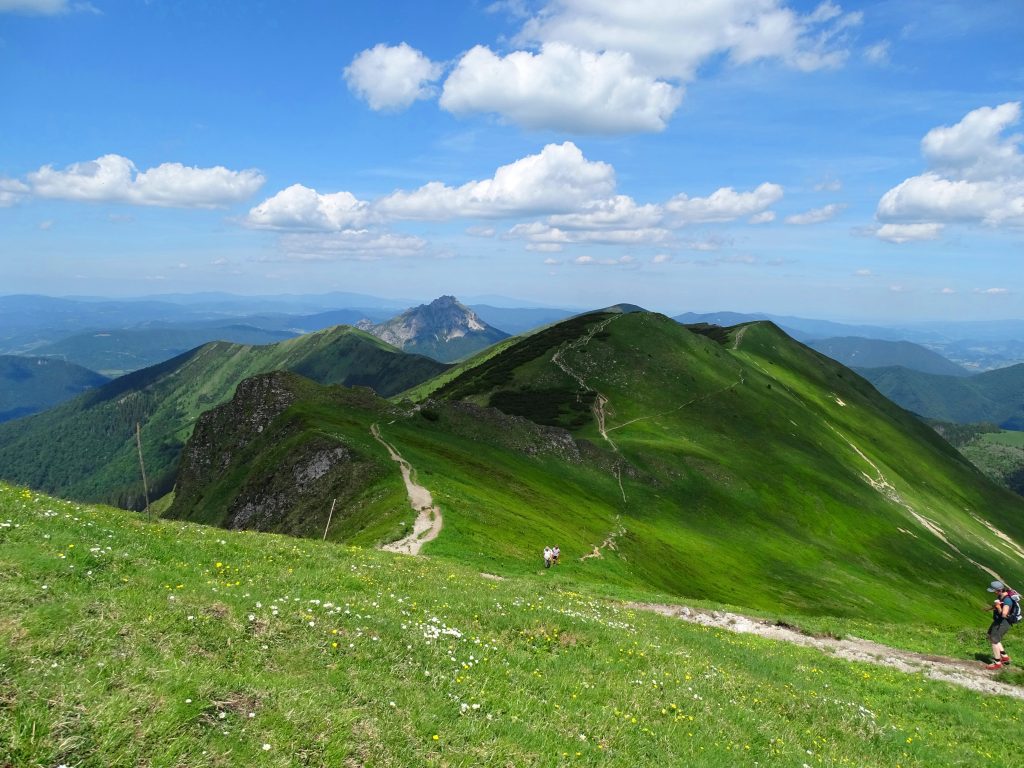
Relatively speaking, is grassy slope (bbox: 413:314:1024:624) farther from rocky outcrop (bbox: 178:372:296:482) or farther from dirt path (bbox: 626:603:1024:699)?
rocky outcrop (bbox: 178:372:296:482)

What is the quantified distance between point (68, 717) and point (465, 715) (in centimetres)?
707

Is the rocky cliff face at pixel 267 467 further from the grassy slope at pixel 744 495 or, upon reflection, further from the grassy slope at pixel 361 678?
the grassy slope at pixel 361 678

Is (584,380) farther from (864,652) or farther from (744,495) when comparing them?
(864,652)

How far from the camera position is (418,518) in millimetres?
45938

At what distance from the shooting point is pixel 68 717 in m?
8.12

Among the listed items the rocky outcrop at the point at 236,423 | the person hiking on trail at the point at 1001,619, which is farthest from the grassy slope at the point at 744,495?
the rocky outcrop at the point at 236,423

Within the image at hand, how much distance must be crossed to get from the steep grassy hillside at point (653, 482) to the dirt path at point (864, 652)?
9.89m

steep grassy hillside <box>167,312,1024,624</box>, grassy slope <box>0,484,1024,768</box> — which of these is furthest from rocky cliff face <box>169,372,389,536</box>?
grassy slope <box>0,484,1024,768</box>

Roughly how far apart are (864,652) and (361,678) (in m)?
29.2

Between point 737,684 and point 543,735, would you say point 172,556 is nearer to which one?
point 543,735

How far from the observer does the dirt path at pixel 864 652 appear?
86.4 feet

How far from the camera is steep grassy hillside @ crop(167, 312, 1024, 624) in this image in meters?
55.9

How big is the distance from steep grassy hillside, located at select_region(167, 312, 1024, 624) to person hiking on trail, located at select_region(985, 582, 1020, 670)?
2354 cm

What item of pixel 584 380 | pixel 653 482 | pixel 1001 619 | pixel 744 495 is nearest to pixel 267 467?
pixel 653 482
